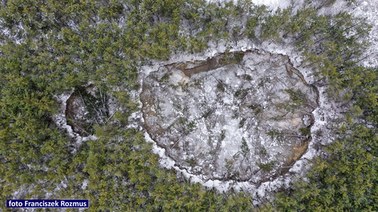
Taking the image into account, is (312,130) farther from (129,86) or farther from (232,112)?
(129,86)

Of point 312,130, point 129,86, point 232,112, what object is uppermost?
point 129,86

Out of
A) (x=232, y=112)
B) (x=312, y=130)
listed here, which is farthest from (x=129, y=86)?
(x=312, y=130)

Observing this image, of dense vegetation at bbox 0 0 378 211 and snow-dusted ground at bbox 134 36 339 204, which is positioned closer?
dense vegetation at bbox 0 0 378 211

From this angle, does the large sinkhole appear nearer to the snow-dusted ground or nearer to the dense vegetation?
the snow-dusted ground

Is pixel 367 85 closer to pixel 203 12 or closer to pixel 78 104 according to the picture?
pixel 203 12

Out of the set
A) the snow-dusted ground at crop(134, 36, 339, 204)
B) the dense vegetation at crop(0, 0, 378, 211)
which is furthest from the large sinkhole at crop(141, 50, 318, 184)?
the dense vegetation at crop(0, 0, 378, 211)

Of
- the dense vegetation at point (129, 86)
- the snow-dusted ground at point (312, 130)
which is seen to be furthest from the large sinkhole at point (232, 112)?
the dense vegetation at point (129, 86)

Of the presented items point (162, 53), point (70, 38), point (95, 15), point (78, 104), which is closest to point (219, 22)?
point (162, 53)
